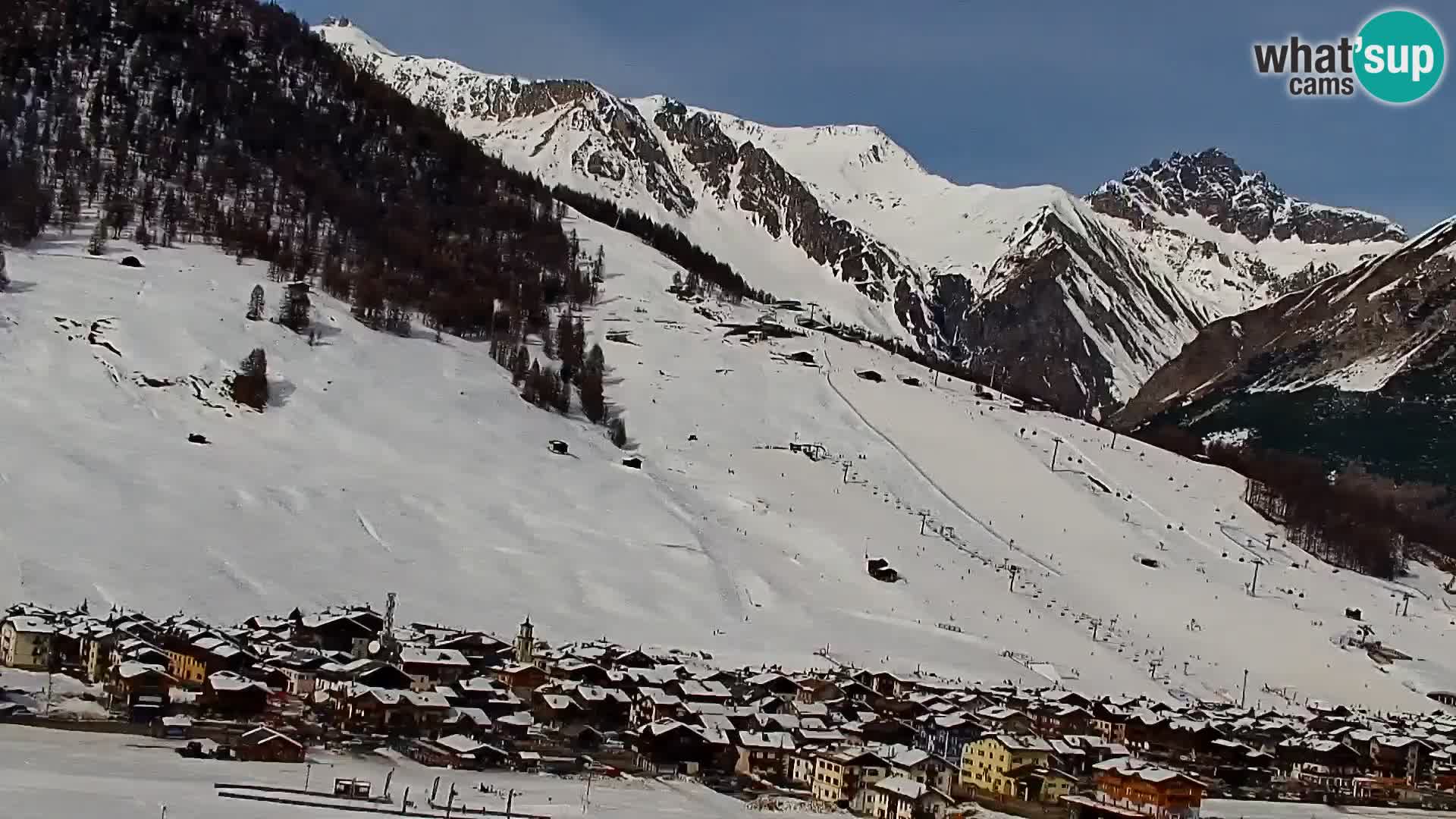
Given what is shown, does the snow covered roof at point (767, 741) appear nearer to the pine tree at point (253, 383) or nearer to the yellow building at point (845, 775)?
the yellow building at point (845, 775)

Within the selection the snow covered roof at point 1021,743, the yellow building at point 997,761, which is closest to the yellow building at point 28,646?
the yellow building at point 997,761

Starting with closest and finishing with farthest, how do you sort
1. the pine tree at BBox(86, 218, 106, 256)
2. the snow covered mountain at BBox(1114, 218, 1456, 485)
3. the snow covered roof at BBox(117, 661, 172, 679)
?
1. the snow covered roof at BBox(117, 661, 172, 679)
2. the pine tree at BBox(86, 218, 106, 256)
3. the snow covered mountain at BBox(1114, 218, 1456, 485)

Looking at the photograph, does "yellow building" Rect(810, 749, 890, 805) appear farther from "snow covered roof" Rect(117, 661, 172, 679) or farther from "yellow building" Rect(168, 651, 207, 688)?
"snow covered roof" Rect(117, 661, 172, 679)

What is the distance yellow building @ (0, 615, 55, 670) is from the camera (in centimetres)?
3588

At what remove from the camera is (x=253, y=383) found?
66.4 metres

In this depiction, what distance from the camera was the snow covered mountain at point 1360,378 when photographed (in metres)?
136

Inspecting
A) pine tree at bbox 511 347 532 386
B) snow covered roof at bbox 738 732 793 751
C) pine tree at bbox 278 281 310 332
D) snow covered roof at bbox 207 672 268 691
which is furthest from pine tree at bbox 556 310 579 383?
snow covered roof at bbox 207 672 268 691

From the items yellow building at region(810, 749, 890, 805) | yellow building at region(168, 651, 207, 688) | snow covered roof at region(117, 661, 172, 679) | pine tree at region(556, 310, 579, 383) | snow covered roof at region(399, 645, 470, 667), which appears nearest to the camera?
yellow building at region(810, 749, 890, 805)

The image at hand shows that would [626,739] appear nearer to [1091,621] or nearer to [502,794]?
[502,794]

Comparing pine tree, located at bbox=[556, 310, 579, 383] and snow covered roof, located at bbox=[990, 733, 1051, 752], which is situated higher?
pine tree, located at bbox=[556, 310, 579, 383]

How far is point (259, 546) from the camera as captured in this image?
49.9 meters

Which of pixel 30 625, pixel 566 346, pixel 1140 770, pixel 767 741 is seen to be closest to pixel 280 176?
pixel 566 346

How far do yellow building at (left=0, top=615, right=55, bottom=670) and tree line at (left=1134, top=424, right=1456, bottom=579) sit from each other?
206 feet

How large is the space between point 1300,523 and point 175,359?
59.2 m
